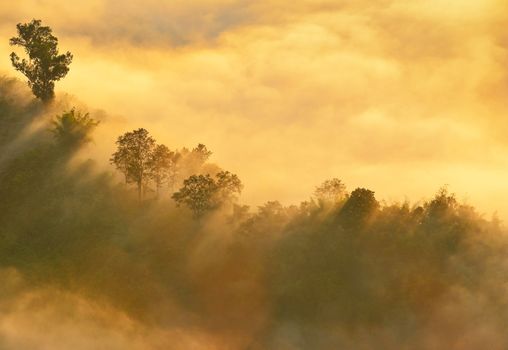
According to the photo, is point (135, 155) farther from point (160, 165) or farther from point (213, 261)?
point (213, 261)

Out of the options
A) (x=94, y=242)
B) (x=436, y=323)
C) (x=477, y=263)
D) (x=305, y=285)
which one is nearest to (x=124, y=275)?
(x=94, y=242)

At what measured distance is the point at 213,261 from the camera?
328ft

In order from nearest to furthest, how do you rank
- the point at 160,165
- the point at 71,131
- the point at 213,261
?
1. the point at 213,261
2. the point at 160,165
3. the point at 71,131

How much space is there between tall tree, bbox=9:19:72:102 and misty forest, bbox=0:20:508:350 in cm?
1045

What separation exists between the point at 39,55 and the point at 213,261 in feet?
154

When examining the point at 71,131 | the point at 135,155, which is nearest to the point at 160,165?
the point at 135,155

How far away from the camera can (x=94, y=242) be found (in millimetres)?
99312

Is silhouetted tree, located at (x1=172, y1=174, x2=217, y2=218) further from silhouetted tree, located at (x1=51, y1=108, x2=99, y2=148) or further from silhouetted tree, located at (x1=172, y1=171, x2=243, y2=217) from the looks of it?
silhouetted tree, located at (x1=51, y1=108, x2=99, y2=148)

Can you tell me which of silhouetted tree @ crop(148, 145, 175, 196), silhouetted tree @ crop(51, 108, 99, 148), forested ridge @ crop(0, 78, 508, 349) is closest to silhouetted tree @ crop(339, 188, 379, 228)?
forested ridge @ crop(0, 78, 508, 349)

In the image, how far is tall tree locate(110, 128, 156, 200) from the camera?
106 m

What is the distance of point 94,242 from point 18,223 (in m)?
11.2

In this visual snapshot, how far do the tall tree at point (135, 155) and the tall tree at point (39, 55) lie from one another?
73.5ft

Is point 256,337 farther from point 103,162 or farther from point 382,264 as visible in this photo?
point 103,162

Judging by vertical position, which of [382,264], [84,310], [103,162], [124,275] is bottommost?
[84,310]
